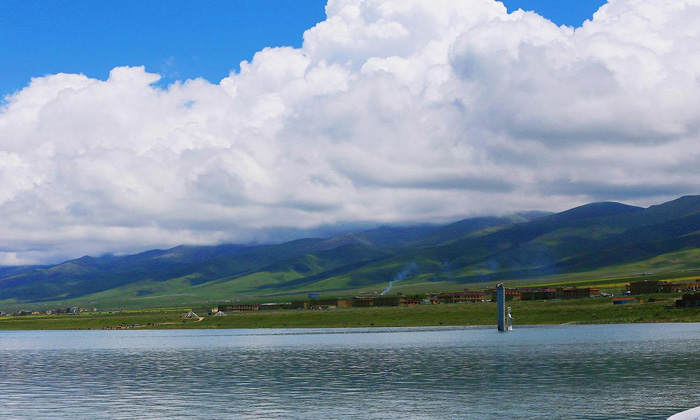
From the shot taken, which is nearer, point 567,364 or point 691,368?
point 691,368

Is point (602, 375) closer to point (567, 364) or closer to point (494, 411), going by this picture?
point (567, 364)

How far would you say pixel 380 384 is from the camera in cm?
7919

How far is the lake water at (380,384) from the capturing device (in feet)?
198

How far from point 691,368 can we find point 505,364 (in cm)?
2129

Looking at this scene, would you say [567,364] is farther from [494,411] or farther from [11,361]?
[11,361]

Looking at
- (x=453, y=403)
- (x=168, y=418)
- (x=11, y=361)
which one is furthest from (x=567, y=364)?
(x=11, y=361)

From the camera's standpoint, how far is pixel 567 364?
9281 cm

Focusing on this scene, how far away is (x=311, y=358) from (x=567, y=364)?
132 feet

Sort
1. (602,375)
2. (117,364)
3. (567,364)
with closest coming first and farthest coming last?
(602,375) → (567,364) → (117,364)

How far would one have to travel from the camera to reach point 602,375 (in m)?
79.8

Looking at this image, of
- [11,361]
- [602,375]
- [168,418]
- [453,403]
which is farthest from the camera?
[11,361]

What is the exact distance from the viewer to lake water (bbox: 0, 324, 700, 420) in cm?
6050

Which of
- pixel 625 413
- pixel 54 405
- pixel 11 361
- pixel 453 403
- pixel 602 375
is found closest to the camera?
pixel 625 413

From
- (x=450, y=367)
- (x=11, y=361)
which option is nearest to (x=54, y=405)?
(x=450, y=367)
